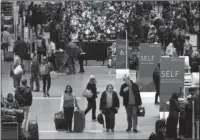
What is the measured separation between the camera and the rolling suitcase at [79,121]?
65.3 ft

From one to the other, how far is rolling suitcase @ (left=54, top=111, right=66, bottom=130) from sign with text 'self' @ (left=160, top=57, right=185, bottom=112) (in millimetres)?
2558

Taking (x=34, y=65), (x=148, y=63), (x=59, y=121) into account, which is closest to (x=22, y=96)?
(x=59, y=121)

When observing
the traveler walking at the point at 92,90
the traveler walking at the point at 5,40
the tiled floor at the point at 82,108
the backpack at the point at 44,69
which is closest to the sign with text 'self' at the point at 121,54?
the tiled floor at the point at 82,108

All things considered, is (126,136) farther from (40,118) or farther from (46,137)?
(40,118)

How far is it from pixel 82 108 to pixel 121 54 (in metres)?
6.92

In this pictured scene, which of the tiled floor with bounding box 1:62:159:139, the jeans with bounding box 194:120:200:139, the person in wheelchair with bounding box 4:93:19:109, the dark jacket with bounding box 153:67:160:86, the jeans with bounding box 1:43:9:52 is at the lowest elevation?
the tiled floor with bounding box 1:62:159:139

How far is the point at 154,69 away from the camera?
78.2 feet

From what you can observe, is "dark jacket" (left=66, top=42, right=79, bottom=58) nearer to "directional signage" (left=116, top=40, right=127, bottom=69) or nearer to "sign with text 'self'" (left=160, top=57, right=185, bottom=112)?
"directional signage" (left=116, top=40, right=127, bottom=69)

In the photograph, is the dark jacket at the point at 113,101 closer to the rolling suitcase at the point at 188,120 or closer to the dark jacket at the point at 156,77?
the rolling suitcase at the point at 188,120

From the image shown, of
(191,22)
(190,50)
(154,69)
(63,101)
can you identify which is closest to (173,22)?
(191,22)

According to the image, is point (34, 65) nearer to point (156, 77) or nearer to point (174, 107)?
point (156, 77)

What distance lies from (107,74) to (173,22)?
9109 millimetres

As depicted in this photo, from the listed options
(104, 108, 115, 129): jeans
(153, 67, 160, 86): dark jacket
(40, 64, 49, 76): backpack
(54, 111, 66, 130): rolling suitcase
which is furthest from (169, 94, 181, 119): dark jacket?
(40, 64, 49, 76): backpack

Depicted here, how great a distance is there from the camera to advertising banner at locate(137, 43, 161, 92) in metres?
23.8
